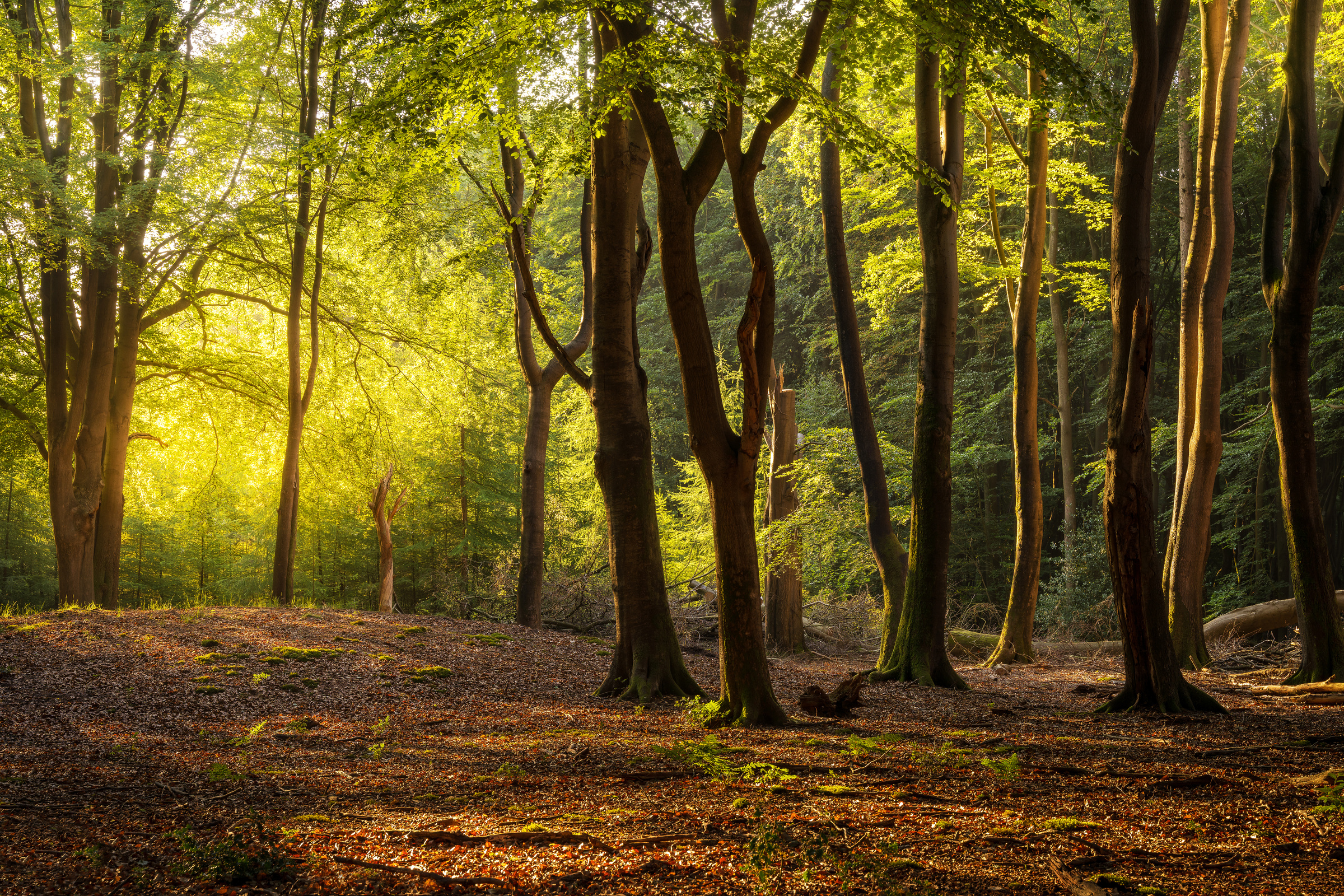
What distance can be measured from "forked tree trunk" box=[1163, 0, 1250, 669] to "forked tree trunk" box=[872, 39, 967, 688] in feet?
10.2

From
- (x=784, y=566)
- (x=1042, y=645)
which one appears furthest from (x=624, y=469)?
(x=1042, y=645)

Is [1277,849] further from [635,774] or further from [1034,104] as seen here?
[1034,104]

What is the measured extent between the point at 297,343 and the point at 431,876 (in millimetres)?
12743

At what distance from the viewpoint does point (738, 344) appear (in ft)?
20.5

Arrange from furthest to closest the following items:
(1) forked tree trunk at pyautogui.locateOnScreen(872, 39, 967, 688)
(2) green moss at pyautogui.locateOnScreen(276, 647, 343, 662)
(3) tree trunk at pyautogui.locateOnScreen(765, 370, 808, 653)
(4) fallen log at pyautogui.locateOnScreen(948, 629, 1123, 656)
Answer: (4) fallen log at pyautogui.locateOnScreen(948, 629, 1123, 656)
(3) tree trunk at pyautogui.locateOnScreen(765, 370, 808, 653)
(1) forked tree trunk at pyautogui.locateOnScreen(872, 39, 967, 688)
(2) green moss at pyautogui.locateOnScreen(276, 647, 343, 662)

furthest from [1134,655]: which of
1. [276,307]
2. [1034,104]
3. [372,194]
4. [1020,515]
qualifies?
[276,307]

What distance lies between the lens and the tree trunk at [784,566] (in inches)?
570

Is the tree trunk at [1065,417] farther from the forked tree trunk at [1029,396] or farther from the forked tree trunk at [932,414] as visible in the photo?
the forked tree trunk at [932,414]

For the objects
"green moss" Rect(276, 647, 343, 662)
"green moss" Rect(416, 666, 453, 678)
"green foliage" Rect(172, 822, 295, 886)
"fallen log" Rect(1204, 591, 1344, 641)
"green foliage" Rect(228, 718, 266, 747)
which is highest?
"fallen log" Rect(1204, 591, 1344, 641)

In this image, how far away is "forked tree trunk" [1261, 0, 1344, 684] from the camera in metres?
8.54

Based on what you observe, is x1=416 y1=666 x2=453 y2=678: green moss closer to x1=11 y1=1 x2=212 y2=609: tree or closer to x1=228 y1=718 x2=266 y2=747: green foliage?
x1=228 y1=718 x2=266 y2=747: green foliage

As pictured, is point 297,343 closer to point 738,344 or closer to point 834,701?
point 738,344

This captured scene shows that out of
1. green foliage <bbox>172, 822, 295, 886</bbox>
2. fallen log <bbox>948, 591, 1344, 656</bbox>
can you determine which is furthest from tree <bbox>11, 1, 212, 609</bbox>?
fallen log <bbox>948, 591, 1344, 656</bbox>

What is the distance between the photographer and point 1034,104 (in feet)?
21.9
